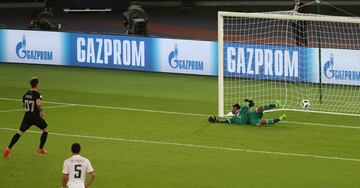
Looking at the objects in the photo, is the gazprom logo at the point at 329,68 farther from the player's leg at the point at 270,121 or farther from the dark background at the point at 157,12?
the dark background at the point at 157,12

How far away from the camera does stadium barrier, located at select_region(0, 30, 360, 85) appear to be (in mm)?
31875

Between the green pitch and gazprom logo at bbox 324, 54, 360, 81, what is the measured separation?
359 centimetres

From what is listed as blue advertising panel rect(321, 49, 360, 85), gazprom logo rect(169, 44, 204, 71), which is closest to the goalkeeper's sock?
blue advertising panel rect(321, 49, 360, 85)

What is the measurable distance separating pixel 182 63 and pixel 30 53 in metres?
6.09

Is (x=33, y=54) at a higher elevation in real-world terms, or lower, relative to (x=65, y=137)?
higher

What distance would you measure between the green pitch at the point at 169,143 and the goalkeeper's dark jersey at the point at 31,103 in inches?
39.9

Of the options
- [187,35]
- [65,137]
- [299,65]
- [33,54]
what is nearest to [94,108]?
[65,137]

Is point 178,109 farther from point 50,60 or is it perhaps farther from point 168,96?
point 50,60

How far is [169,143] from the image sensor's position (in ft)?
79.9

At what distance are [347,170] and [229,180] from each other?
265 cm

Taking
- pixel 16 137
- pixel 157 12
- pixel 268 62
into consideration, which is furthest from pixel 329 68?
pixel 157 12

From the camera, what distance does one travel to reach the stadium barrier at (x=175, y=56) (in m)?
31.9

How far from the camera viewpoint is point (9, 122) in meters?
27.1

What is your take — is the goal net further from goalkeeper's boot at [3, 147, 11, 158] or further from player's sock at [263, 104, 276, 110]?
goalkeeper's boot at [3, 147, 11, 158]
